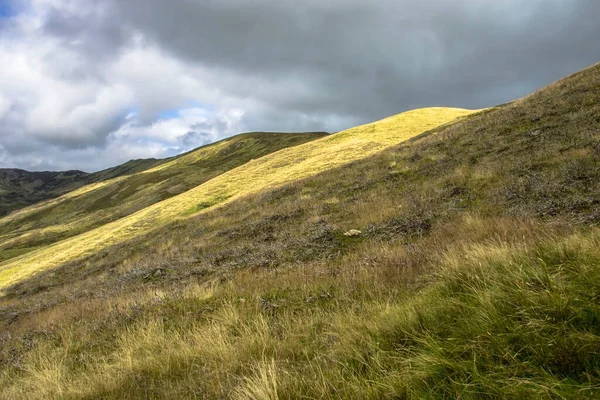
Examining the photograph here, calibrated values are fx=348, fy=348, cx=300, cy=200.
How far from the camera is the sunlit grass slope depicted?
3762 cm

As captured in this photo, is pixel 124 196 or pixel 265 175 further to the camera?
pixel 124 196

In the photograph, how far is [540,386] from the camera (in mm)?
2125

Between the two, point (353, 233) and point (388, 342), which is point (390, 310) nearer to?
point (388, 342)

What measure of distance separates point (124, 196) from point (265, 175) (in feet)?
292

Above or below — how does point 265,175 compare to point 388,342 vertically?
above

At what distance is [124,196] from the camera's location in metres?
115

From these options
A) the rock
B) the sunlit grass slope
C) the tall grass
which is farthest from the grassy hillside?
the tall grass

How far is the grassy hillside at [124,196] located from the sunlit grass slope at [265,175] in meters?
31.6

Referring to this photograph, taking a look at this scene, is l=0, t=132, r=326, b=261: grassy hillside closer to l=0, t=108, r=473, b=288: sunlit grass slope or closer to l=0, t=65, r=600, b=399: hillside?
l=0, t=108, r=473, b=288: sunlit grass slope

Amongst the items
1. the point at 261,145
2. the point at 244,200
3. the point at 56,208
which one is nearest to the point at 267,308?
the point at 244,200

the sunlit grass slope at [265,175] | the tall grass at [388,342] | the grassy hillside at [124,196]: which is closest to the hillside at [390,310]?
the tall grass at [388,342]

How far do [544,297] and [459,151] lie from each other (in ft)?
63.8

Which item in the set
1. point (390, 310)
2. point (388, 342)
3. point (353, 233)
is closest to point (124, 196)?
point (353, 233)

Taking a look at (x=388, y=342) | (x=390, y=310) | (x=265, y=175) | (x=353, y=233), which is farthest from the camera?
(x=265, y=175)
